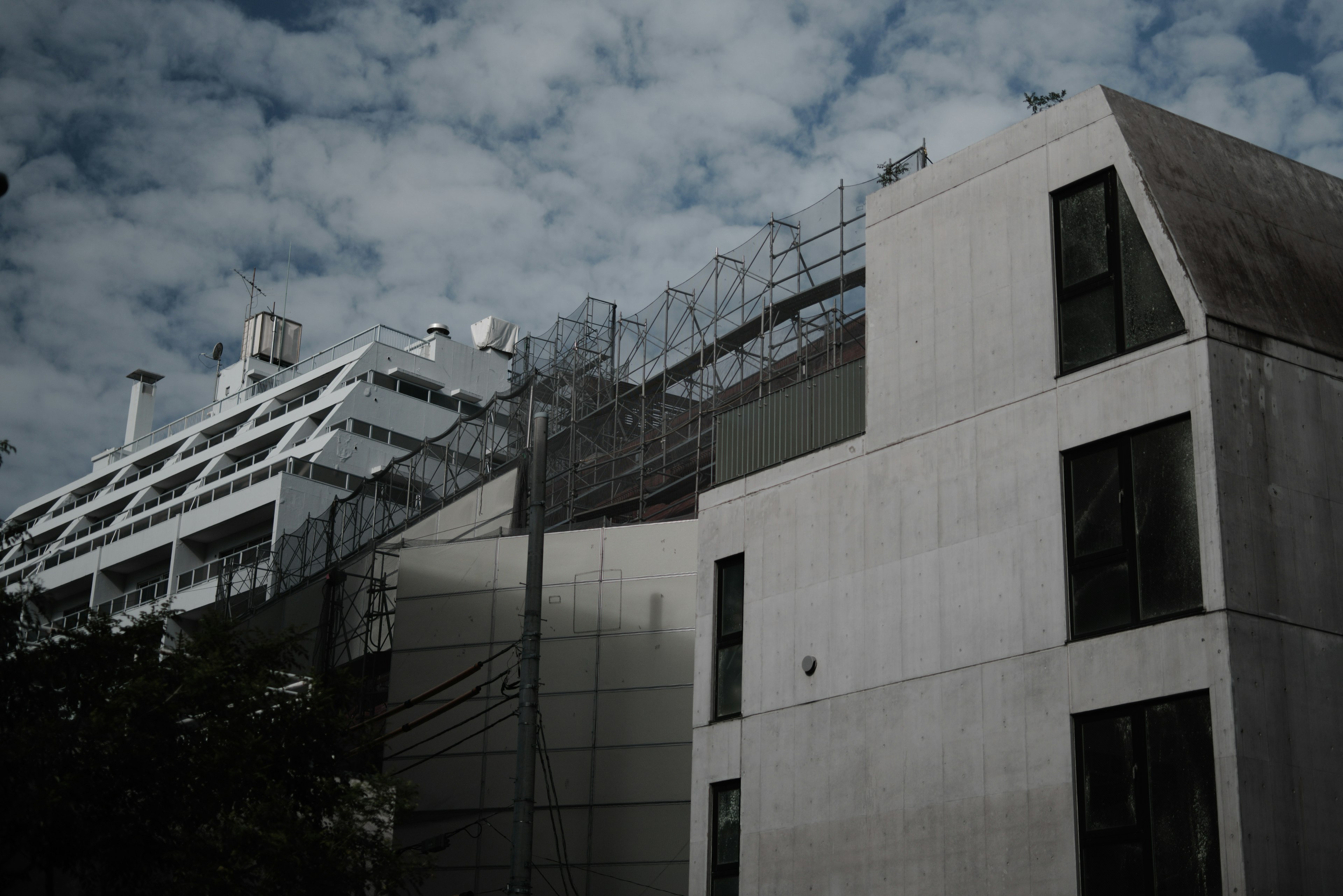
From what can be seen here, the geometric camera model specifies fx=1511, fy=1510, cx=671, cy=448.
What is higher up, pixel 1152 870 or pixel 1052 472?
pixel 1052 472

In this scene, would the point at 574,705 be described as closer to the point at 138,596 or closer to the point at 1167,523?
the point at 1167,523

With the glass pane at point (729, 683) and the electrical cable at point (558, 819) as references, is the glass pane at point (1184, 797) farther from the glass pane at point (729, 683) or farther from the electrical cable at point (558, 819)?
the electrical cable at point (558, 819)

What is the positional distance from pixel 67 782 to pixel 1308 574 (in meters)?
13.0

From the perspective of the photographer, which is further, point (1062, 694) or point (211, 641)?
point (211, 641)

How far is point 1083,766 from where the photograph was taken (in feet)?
51.2

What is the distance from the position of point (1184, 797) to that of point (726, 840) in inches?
282

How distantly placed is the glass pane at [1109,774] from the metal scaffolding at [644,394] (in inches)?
524

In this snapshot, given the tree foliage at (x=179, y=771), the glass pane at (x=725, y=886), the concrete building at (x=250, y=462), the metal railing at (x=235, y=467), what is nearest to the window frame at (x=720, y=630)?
the glass pane at (x=725, y=886)

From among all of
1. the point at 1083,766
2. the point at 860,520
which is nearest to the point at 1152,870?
the point at 1083,766

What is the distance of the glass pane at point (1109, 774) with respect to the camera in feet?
49.5

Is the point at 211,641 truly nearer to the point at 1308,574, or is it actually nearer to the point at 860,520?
the point at 860,520

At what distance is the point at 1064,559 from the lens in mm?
16375

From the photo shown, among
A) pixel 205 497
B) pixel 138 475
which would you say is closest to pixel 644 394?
pixel 205 497

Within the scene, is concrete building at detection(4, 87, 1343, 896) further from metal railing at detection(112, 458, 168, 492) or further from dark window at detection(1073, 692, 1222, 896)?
metal railing at detection(112, 458, 168, 492)
